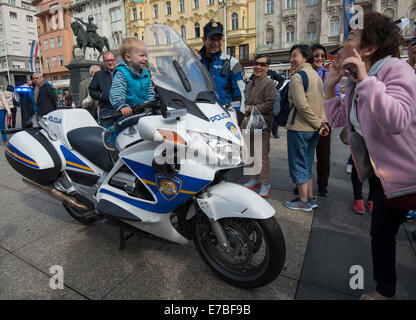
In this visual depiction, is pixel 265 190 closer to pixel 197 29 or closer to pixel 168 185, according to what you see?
pixel 168 185

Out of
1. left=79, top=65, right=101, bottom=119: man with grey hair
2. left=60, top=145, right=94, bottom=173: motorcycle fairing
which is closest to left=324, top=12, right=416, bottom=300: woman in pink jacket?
left=60, top=145, right=94, bottom=173: motorcycle fairing

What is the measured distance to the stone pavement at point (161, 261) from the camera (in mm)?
1978

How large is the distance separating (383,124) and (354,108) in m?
0.34

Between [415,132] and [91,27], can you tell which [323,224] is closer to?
[415,132]

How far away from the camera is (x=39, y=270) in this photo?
225 centimetres

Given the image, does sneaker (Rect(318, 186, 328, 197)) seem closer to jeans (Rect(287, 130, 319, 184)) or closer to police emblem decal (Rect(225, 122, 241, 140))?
jeans (Rect(287, 130, 319, 184))

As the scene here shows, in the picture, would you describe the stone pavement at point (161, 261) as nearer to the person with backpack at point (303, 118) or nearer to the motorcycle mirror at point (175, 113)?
the person with backpack at point (303, 118)

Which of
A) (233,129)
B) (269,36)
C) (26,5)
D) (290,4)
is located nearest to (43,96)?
(233,129)

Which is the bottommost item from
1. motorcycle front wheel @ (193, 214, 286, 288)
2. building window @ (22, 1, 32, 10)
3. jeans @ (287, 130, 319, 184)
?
motorcycle front wheel @ (193, 214, 286, 288)

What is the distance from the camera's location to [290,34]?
31.8 meters

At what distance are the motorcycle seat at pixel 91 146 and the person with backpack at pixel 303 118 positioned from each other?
2.01 meters

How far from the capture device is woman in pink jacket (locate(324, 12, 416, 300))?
1.35 metres

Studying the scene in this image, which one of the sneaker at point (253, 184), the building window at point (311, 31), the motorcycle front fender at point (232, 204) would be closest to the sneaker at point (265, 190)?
the sneaker at point (253, 184)

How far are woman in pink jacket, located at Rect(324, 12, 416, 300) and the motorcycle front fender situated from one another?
0.65 meters
